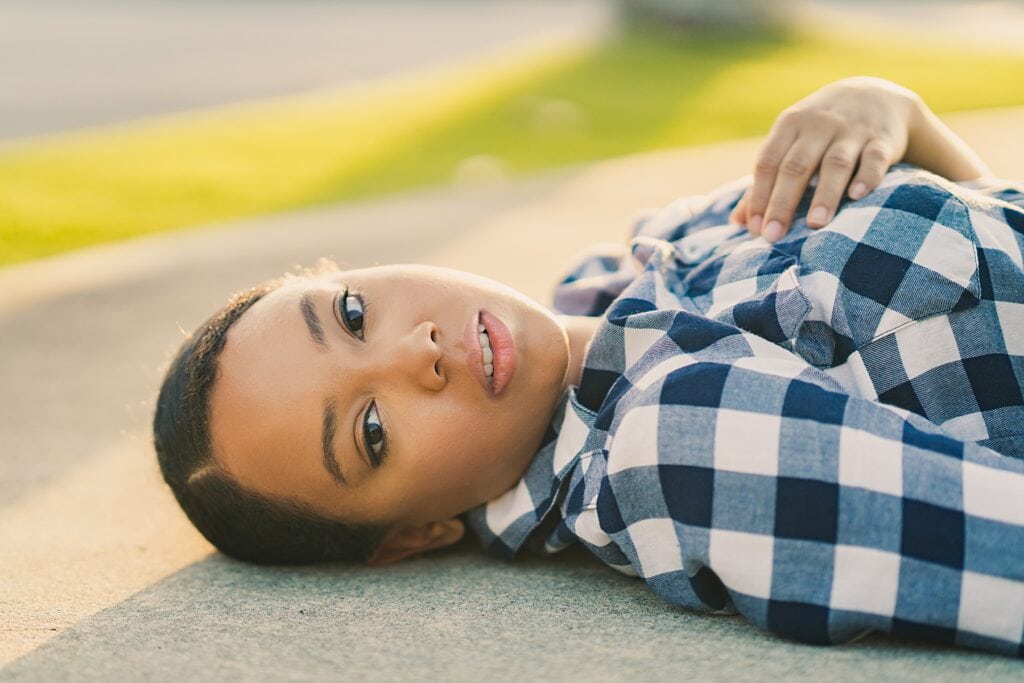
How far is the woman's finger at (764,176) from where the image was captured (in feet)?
6.56

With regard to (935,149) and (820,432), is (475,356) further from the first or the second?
(935,149)

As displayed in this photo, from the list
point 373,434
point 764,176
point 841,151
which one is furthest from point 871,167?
point 373,434

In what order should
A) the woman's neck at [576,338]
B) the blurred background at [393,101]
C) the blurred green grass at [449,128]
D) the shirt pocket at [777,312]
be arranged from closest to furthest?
1. the shirt pocket at [777,312]
2. the woman's neck at [576,338]
3. the blurred green grass at [449,128]
4. the blurred background at [393,101]

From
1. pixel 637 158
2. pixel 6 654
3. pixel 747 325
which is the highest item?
pixel 747 325

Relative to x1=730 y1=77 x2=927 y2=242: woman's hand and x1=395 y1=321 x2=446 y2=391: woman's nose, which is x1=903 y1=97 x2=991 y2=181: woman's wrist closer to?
x1=730 y1=77 x2=927 y2=242: woman's hand

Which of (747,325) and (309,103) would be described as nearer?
(747,325)

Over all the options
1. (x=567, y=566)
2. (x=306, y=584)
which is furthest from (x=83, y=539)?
(x=567, y=566)

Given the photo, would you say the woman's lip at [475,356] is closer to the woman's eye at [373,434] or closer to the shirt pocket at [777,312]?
the woman's eye at [373,434]

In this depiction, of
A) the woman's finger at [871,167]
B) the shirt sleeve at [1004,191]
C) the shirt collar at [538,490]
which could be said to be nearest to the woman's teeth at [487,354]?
the shirt collar at [538,490]

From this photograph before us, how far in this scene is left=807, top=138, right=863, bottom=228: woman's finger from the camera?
1.87 m

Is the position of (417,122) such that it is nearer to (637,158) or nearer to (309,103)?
(309,103)

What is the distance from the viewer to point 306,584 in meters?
1.88

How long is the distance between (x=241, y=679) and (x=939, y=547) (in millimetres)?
901

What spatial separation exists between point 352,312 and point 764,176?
779mm
